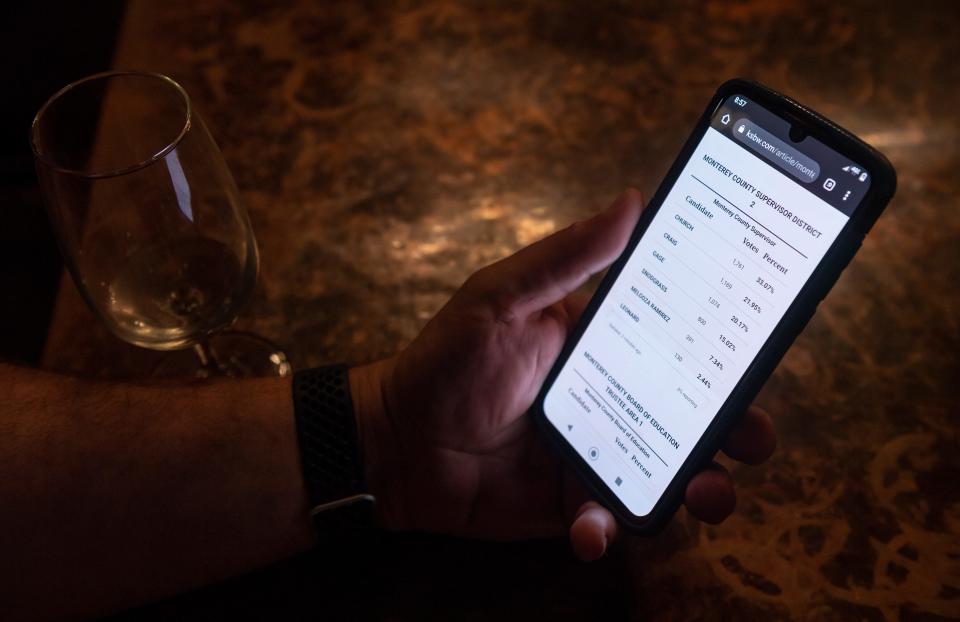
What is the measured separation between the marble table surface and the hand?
3 cm

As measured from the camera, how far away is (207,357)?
59cm

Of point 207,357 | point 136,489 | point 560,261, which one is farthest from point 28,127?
point 560,261

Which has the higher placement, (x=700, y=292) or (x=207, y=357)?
(x=700, y=292)

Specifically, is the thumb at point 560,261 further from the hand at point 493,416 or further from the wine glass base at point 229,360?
the wine glass base at point 229,360

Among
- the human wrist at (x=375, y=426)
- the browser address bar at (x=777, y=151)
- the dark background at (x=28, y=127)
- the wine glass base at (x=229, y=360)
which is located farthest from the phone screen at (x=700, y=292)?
the dark background at (x=28, y=127)

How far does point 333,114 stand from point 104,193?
303 mm

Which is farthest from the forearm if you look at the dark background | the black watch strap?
the dark background

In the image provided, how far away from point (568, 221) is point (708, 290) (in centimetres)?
22

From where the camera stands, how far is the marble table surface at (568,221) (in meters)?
0.47

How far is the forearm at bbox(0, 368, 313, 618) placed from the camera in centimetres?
47

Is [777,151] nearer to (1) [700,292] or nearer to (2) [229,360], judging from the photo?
(1) [700,292]

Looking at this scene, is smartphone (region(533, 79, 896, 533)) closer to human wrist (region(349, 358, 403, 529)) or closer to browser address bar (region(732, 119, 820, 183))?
browser address bar (region(732, 119, 820, 183))

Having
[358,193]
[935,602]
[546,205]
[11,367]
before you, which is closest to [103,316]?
[11,367]

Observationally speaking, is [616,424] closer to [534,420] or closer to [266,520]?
[534,420]
